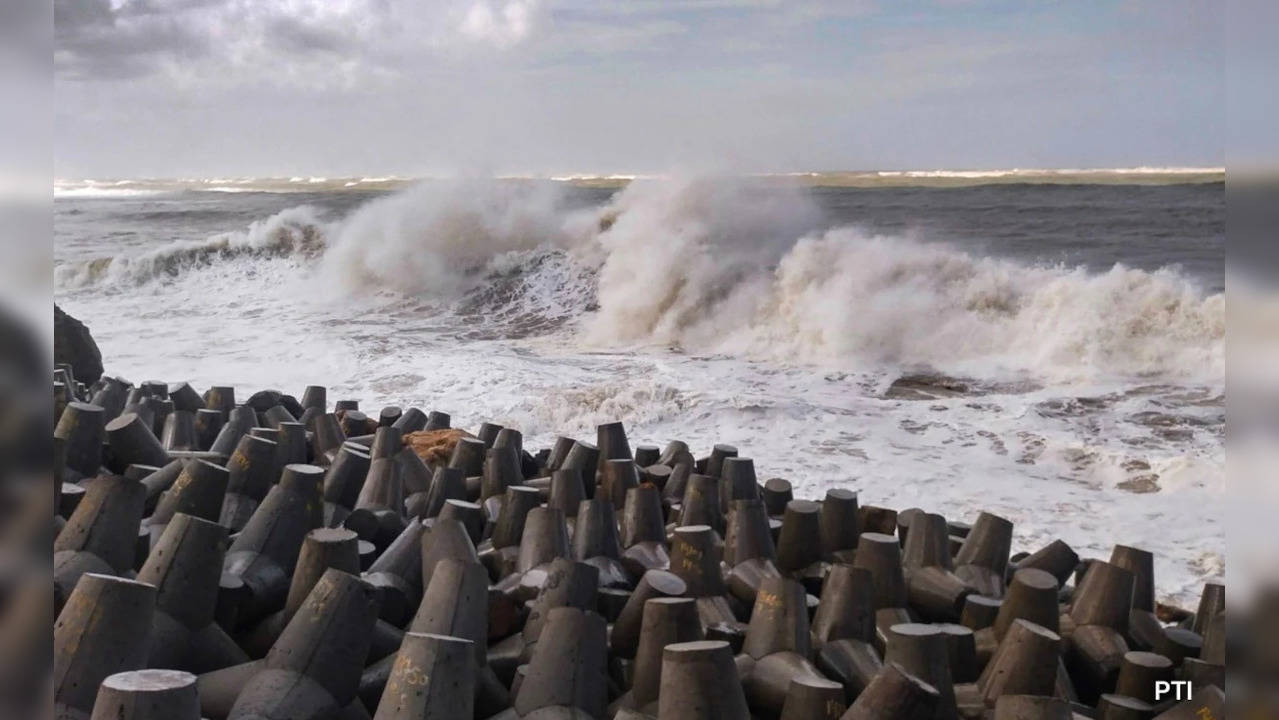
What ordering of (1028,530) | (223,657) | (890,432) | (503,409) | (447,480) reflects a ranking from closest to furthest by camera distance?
(223,657) < (447,480) < (1028,530) < (890,432) < (503,409)

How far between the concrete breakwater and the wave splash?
30.0 feet

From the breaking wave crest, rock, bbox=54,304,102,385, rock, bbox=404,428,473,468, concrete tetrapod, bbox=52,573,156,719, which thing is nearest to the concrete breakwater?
concrete tetrapod, bbox=52,573,156,719

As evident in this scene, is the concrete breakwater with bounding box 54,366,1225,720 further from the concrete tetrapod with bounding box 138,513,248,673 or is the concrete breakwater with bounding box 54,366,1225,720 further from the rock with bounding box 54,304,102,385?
the rock with bounding box 54,304,102,385

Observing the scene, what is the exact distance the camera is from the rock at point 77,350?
20.6 ft

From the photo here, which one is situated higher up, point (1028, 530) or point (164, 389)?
point (164, 389)

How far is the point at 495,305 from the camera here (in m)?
16.7

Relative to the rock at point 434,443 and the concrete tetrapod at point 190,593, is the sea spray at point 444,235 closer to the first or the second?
the rock at point 434,443

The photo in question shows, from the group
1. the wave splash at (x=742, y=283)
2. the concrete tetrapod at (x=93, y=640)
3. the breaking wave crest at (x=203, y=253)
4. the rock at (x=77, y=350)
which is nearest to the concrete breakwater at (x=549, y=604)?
the concrete tetrapod at (x=93, y=640)

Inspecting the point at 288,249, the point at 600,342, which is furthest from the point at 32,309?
the point at 288,249

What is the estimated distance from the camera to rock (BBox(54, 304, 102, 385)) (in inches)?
247

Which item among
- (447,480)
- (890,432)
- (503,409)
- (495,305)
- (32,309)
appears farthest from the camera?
(495,305)

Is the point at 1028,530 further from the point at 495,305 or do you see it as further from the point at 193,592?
the point at 495,305

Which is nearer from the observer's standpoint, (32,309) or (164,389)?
(32,309)

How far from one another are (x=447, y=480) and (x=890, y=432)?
19.7ft
